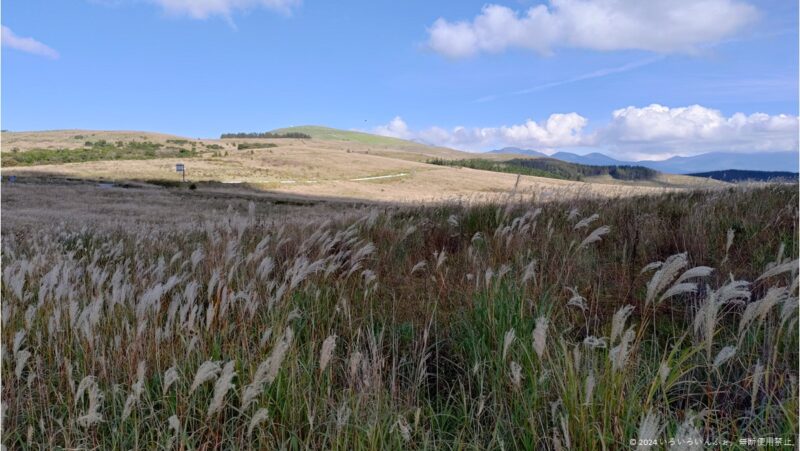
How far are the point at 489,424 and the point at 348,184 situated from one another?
179 feet

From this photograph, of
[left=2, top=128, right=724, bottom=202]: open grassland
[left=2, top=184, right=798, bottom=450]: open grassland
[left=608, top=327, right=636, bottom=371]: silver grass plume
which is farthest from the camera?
[left=2, top=128, right=724, bottom=202]: open grassland

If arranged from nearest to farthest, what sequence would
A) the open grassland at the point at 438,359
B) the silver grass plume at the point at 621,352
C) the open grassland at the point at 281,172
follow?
1. the silver grass plume at the point at 621,352
2. the open grassland at the point at 438,359
3. the open grassland at the point at 281,172

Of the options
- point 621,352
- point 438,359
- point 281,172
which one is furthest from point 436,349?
point 281,172

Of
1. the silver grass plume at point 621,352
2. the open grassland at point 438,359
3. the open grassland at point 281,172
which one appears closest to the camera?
the silver grass plume at point 621,352

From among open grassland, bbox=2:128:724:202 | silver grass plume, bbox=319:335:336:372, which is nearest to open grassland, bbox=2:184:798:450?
silver grass plume, bbox=319:335:336:372

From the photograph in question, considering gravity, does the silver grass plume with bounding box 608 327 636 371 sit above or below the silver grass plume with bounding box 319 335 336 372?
above

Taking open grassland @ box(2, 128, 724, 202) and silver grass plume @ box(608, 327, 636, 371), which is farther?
open grassland @ box(2, 128, 724, 202)

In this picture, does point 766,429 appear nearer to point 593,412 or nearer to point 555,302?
point 593,412

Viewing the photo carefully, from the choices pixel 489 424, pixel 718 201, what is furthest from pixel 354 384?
pixel 718 201

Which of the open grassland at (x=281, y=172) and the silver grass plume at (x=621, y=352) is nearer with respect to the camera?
the silver grass plume at (x=621, y=352)

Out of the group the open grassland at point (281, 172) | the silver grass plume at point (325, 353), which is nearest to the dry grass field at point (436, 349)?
the silver grass plume at point (325, 353)

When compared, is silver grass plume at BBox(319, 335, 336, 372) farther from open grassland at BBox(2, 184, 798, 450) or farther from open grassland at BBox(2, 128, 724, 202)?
open grassland at BBox(2, 128, 724, 202)

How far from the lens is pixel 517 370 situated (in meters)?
1.87

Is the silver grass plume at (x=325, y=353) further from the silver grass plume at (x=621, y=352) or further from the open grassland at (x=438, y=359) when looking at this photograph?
the silver grass plume at (x=621, y=352)
